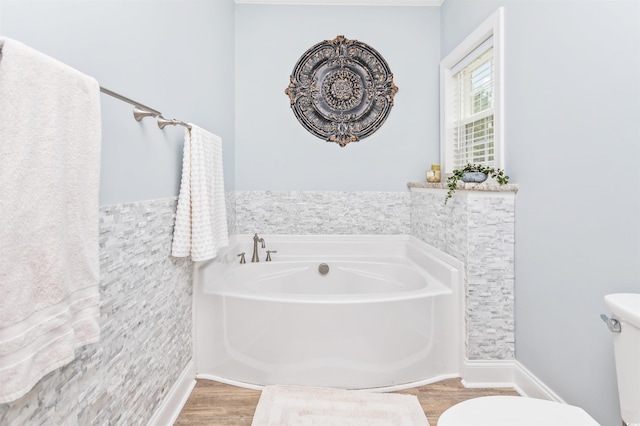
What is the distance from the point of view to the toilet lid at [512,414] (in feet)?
3.28

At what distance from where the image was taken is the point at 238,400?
186cm

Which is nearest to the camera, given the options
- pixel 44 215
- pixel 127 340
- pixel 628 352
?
pixel 44 215

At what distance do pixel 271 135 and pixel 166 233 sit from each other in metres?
1.54

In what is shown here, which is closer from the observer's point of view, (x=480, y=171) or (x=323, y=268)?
(x=480, y=171)

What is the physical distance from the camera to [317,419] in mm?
1665

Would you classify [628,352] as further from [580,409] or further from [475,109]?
[475,109]

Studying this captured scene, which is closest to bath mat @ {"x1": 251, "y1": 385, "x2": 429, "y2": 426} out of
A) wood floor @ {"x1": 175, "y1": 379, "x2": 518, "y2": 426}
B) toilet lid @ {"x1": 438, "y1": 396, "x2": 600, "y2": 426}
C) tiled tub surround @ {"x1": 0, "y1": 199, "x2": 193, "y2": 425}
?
wood floor @ {"x1": 175, "y1": 379, "x2": 518, "y2": 426}

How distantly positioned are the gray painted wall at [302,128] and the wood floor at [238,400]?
61.6 inches

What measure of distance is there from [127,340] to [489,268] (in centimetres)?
178

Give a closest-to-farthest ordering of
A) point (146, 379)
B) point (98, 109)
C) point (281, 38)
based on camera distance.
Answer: point (98, 109)
point (146, 379)
point (281, 38)

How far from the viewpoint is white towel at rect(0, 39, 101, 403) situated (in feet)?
2.33

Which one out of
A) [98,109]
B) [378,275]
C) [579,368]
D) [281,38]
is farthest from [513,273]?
[281,38]

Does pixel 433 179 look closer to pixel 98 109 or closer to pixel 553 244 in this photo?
pixel 553 244

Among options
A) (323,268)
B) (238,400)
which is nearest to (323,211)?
(323,268)
